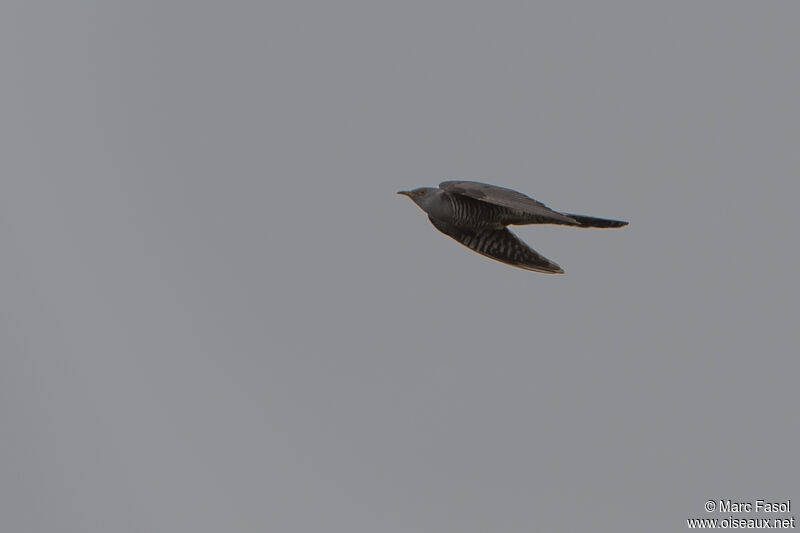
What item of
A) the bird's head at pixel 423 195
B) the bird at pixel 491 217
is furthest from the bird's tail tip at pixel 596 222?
the bird's head at pixel 423 195

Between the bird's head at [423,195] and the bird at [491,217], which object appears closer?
the bird at [491,217]

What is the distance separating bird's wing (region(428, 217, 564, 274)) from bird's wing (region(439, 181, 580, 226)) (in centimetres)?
71

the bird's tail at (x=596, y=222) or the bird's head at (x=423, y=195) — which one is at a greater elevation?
the bird's head at (x=423, y=195)

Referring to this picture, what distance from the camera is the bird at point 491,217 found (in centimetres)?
1131

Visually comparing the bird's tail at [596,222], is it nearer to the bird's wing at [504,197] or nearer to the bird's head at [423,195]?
the bird's wing at [504,197]

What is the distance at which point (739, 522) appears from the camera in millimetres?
14672

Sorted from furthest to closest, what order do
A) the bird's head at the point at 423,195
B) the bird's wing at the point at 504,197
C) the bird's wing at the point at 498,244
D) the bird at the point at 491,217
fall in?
the bird's wing at the point at 498,244 → the bird's head at the point at 423,195 → the bird at the point at 491,217 → the bird's wing at the point at 504,197

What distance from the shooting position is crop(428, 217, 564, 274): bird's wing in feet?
40.7

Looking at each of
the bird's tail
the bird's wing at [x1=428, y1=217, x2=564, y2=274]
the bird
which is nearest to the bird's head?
the bird

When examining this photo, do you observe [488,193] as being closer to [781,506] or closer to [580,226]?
[580,226]

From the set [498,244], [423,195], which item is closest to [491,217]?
[498,244]

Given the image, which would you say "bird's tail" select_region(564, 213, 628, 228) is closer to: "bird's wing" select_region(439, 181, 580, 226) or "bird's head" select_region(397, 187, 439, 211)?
"bird's wing" select_region(439, 181, 580, 226)

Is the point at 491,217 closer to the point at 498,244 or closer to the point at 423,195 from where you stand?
the point at 498,244

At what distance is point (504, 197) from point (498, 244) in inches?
50.3
